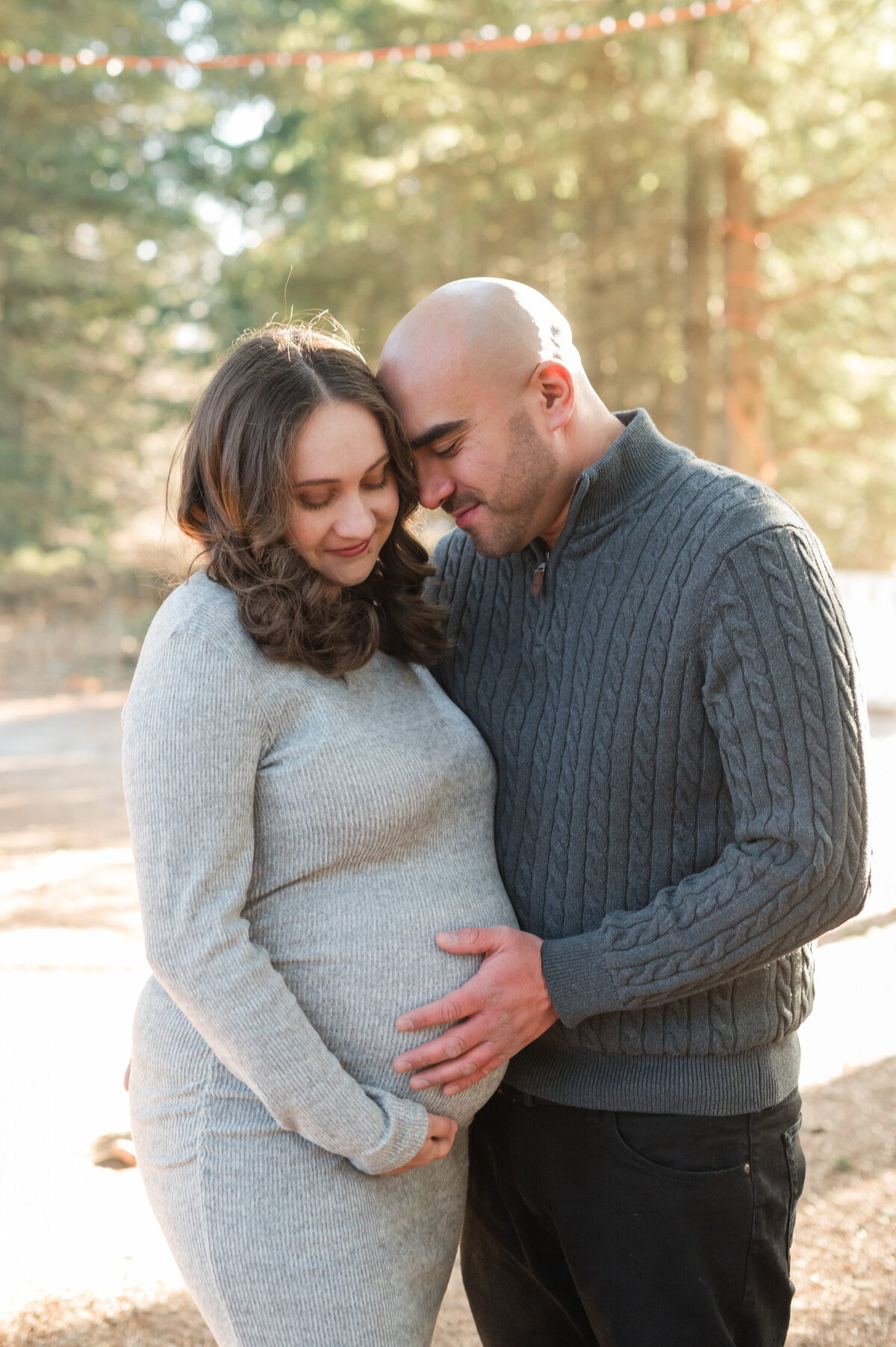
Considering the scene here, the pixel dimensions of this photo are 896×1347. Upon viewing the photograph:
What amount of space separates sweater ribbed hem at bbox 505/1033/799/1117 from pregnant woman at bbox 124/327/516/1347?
0.56 feet

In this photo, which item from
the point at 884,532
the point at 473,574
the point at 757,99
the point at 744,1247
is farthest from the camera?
the point at 884,532

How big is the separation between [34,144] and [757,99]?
33.5ft

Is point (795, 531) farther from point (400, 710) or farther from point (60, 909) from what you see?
point (60, 909)

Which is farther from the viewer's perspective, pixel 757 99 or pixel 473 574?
pixel 757 99

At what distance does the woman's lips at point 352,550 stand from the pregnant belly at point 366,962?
1.80 ft

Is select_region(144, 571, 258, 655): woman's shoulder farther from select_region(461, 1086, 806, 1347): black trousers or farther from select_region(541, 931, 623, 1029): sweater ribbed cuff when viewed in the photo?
select_region(461, 1086, 806, 1347): black trousers

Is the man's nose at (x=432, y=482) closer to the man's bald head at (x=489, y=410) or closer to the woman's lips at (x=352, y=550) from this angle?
the man's bald head at (x=489, y=410)

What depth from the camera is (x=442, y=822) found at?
1.95m

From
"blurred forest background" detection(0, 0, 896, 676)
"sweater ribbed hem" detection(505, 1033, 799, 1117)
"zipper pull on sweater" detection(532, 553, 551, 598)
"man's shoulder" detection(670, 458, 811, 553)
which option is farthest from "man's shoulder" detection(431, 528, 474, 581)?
"blurred forest background" detection(0, 0, 896, 676)

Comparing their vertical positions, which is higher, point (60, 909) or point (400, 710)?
point (400, 710)

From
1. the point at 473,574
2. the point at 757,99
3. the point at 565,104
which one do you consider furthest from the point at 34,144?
the point at 473,574

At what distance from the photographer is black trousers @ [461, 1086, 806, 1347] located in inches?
74.5

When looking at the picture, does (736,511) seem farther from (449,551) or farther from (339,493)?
(449,551)

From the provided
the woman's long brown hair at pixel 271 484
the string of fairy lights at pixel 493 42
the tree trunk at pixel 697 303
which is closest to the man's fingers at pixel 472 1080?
the woman's long brown hair at pixel 271 484
